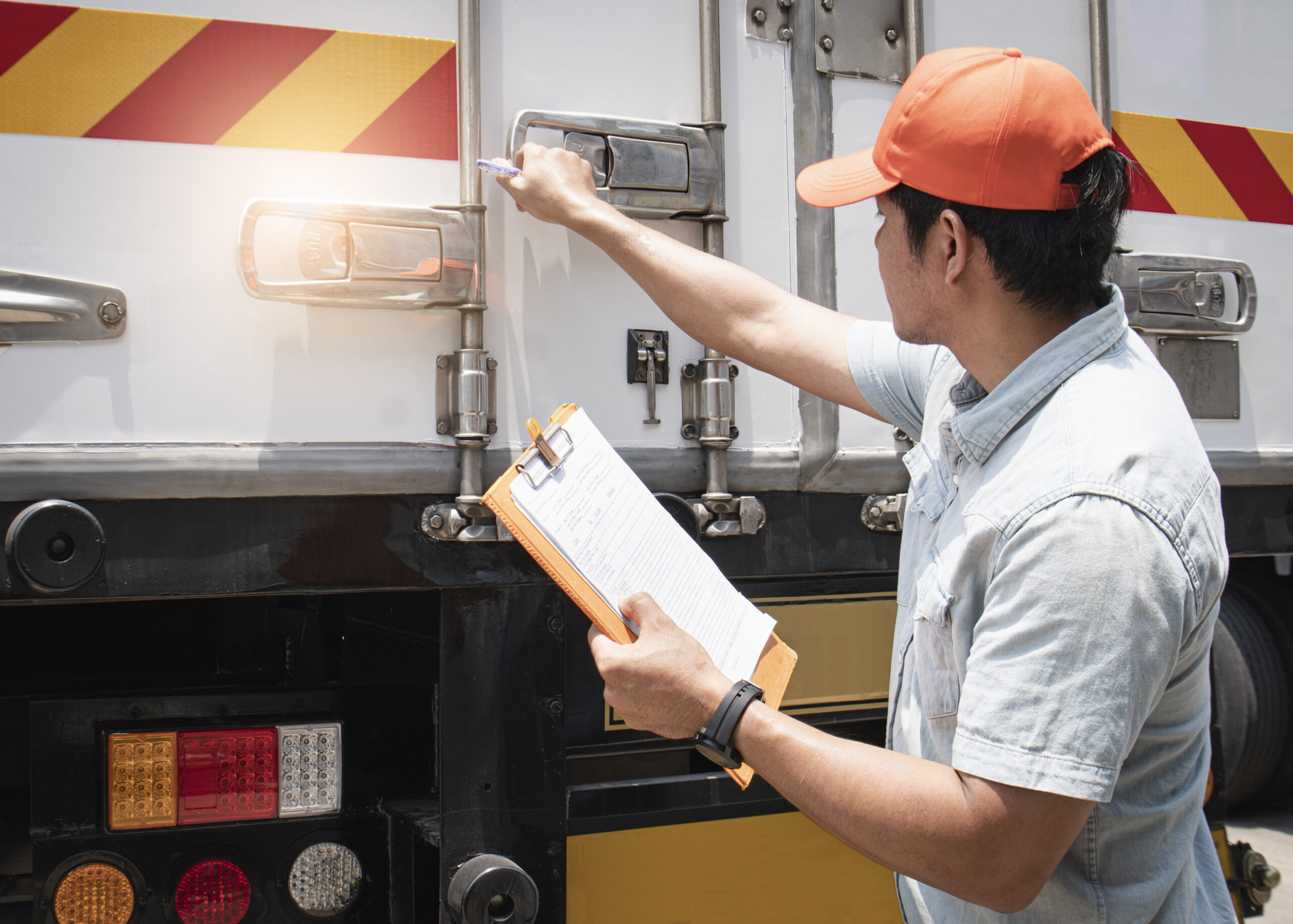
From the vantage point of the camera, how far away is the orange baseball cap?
1284mm

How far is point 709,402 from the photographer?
6.14 ft

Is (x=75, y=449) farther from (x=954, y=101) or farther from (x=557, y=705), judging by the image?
(x=954, y=101)

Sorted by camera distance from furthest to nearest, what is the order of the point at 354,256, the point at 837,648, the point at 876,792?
the point at 837,648, the point at 354,256, the point at 876,792

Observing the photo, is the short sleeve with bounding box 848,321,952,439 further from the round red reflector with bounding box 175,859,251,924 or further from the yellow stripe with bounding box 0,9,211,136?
the round red reflector with bounding box 175,859,251,924

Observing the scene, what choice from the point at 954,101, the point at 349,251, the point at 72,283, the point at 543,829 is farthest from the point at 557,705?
the point at 954,101

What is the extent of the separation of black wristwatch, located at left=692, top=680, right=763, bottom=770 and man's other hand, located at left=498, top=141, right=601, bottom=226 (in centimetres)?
80

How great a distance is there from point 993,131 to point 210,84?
114 cm

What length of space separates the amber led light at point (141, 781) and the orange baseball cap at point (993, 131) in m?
1.43

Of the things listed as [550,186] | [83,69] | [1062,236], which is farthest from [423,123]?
[1062,236]

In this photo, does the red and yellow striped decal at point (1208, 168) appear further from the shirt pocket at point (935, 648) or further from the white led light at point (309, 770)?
the white led light at point (309, 770)

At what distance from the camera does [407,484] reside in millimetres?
1711

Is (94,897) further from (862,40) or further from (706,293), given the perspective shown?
(862,40)

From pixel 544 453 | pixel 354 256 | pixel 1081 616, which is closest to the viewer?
pixel 1081 616

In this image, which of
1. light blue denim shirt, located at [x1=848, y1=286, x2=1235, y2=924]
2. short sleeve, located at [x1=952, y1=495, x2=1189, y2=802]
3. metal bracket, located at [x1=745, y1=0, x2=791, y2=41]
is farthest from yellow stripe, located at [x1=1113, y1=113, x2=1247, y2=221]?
short sleeve, located at [x1=952, y1=495, x2=1189, y2=802]
